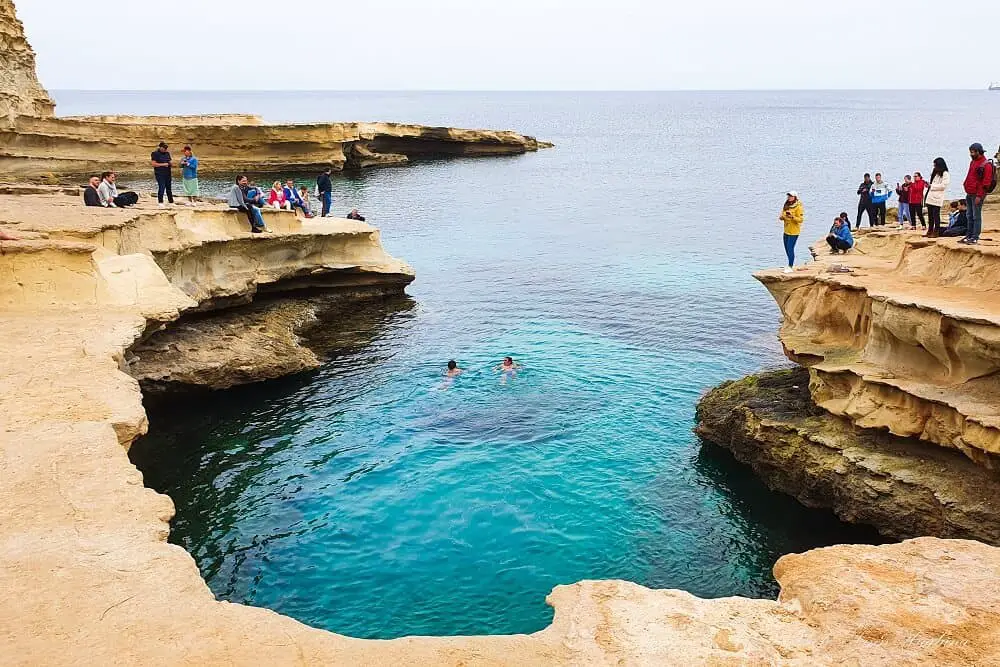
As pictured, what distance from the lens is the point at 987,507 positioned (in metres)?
14.7

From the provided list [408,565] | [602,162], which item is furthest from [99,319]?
[602,162]

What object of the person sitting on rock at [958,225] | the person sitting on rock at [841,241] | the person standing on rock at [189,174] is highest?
the person standing on rock at [189,174]

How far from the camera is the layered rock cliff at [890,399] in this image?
48.8ft

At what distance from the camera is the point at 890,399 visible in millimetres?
16391

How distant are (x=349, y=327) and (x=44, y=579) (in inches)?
879

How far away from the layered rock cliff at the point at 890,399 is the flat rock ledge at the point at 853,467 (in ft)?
0.08

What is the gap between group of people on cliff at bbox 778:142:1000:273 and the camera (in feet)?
61.4

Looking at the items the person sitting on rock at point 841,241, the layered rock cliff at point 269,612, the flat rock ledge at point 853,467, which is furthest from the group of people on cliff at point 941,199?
the layered rock cliff at point 269,612

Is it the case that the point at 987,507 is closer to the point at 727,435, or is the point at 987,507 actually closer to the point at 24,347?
the point at 727,435

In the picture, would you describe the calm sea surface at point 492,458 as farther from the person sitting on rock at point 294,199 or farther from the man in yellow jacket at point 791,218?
the person sitting on rock at point 294,199

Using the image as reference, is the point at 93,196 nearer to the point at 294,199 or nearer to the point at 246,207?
the point at 246,207
